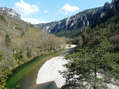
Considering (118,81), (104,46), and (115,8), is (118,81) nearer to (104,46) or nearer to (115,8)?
(104,46)

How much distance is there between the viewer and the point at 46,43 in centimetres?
10938

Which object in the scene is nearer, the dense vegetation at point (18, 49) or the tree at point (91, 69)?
the tree at point (91, 69)

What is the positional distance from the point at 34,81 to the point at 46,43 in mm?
70227

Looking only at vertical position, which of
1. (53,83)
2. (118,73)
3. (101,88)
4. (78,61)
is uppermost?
(78,61)

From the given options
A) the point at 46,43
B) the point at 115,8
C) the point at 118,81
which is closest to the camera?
the point at 118,81

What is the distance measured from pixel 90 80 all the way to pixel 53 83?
26.2 metres

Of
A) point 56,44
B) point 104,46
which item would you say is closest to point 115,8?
point 56,44

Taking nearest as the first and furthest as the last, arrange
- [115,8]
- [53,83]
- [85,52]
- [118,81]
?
[118,81], [85,52], [53,83], [115,8]

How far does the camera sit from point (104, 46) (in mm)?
12977

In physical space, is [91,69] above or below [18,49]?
above

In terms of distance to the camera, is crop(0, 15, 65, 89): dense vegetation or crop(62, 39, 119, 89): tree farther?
crop(0, 15, 65, 89): dense vegetation

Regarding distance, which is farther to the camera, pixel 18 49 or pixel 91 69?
pixel 18 49

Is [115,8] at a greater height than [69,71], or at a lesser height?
greater

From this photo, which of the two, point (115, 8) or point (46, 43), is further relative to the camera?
point (115, 8)
